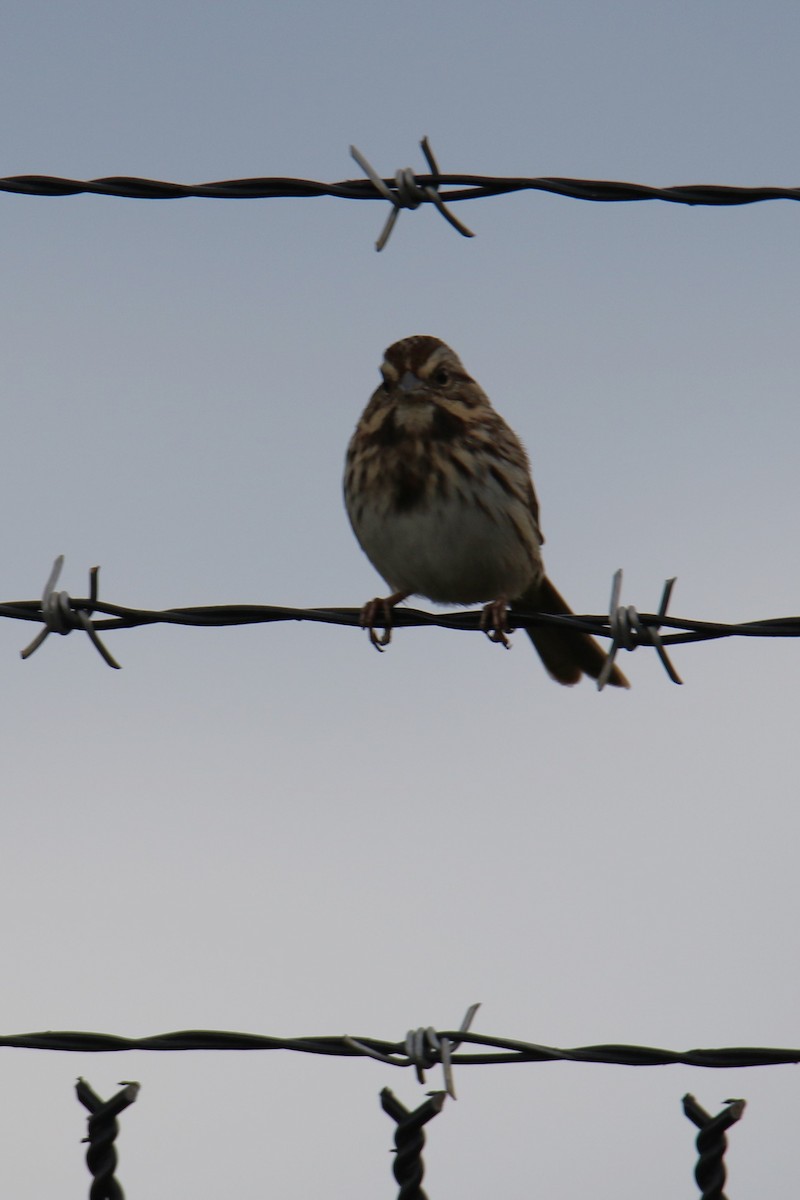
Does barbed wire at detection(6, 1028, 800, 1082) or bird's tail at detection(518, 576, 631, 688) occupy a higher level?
bird's tail at detection(518, 576, 631, 688)

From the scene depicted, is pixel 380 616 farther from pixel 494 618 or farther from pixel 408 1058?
pixel 408 1058

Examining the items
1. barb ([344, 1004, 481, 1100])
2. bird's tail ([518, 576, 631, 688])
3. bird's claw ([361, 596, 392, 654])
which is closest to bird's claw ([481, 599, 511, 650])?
bird's claw ([361, 596, 392, 654])

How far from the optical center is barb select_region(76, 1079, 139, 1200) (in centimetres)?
338

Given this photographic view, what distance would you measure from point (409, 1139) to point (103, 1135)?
23.0 inches

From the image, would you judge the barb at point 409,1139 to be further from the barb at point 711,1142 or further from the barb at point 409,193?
the barb at point 409,193

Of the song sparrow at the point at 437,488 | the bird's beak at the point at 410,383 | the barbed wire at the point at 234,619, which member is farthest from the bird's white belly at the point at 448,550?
the barbed wire at the point at 234,619

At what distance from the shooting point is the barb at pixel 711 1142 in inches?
130

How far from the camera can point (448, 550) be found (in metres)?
6.27

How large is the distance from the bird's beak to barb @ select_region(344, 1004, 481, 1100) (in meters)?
3.32

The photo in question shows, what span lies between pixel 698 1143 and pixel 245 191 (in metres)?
2.33

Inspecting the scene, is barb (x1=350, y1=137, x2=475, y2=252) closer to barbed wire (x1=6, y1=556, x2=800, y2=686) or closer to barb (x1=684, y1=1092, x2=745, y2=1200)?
barbed wire (x1=6, y1=556, x2=800, y2=686)

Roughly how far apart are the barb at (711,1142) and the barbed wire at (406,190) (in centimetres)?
195

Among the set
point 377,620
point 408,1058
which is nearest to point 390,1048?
point 408,1058

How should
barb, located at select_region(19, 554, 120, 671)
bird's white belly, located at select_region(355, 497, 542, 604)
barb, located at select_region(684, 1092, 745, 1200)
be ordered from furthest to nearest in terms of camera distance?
bird's white belly, located at select_region(355, 497, 542, 604) < barb, located at select_region(19, 554, 120, 671) < barb, located at select_region(684, 1092, 745, 1200)
